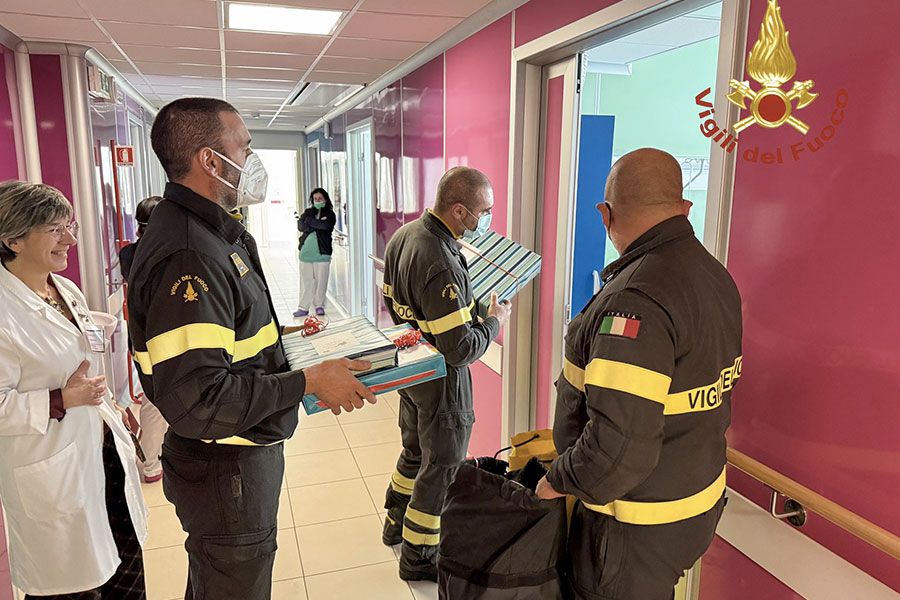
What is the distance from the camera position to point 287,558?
3043 millimetres

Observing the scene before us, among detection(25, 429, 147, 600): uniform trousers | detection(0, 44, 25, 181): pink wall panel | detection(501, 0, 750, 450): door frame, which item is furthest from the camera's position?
detection(0, 44, 25, 181): pink wall panel

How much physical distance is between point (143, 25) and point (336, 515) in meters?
2.97

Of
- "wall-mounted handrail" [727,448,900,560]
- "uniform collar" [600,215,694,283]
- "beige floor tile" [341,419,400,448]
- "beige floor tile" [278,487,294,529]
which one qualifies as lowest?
"beige floor tile" [341,419,400,448]

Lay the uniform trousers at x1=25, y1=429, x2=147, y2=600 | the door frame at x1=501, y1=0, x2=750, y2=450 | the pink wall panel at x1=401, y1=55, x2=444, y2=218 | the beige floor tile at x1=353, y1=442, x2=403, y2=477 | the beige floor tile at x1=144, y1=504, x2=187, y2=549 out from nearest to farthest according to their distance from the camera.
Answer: the door frame at x1=501, y1=0, x2=750, y2=450 < the uniform trousers at x1=25, y1=429, x2=147, y2=600 < the beige floor tile at x1=144, y1=504, x2=187, y2=549 < the beige floor tile at x1=353, y1=442, x2=403, y2=477 < the pink wall panel at x1=401, y1=55, x2=444, y2=218

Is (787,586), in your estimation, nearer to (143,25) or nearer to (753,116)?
(753,116)

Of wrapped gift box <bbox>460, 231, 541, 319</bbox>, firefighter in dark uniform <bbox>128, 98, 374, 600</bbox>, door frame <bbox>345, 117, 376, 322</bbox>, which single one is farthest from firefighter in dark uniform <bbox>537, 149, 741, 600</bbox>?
door frame <bbox>345, 117, 376, 322</bbox>

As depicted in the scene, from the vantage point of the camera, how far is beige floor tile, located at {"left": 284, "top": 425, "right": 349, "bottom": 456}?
431 cm

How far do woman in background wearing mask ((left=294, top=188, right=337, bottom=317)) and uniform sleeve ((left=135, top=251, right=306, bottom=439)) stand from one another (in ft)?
21.6

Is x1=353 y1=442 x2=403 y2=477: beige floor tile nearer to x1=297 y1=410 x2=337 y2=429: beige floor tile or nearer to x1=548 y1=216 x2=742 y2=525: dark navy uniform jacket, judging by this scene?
x1=297 y1=410 x2=337 y2=429: beige floor tile

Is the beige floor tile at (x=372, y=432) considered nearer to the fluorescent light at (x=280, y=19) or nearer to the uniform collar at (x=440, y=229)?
the uniform collar at (x=440, y=229)

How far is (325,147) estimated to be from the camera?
9797 mm

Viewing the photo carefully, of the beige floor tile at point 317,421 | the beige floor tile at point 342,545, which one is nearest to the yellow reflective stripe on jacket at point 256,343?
the beige floor tile at point 342,545

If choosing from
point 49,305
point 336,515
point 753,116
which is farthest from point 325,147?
point 753,116

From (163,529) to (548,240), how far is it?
2.55m
